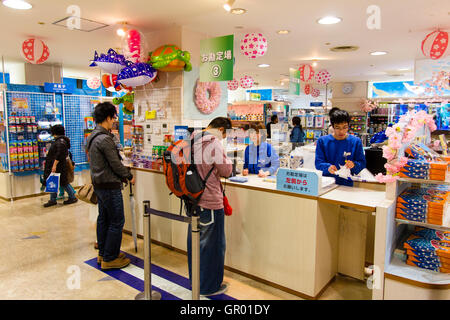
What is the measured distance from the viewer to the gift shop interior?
2.59 meters

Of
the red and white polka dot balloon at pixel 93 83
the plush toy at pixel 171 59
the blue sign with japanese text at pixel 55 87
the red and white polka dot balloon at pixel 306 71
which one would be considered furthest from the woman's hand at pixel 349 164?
the blue sign with japanese text at pixel 55 87

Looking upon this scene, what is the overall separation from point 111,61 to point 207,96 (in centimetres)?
141

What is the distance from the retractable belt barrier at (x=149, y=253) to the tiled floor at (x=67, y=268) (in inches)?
9.8

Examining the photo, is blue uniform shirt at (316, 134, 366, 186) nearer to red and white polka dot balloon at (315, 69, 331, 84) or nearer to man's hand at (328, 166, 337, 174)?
man's hand at (328, 166, 337, 174)

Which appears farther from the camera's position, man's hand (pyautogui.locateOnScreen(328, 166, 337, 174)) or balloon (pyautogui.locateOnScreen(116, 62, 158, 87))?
balloon (pyautogui.locateOnScreen(116, 62, 158, 87))

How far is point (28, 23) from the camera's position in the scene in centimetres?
462

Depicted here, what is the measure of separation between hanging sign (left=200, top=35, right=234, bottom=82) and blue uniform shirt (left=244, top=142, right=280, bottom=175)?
0.92 meters

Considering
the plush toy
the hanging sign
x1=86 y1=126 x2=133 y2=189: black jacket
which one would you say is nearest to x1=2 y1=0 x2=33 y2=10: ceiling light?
the plush toy

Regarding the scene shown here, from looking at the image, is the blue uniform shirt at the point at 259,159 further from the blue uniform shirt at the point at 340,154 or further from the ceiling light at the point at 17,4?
the ceiling light at the point at 17,4

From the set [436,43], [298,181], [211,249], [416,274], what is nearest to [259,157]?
[298,181]

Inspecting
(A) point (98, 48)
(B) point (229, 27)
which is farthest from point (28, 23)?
(B) point (229, 27)

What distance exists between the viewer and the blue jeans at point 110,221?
349cm
